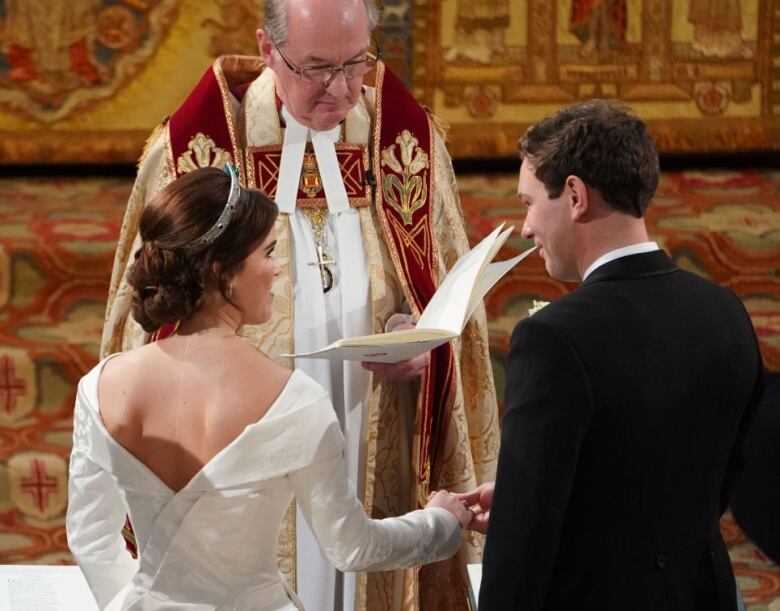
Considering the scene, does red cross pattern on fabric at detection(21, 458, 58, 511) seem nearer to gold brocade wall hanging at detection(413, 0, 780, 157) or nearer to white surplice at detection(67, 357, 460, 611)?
white surplice at detection(67, 357, 460, 611)

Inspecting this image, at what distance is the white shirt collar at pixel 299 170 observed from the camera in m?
3.38

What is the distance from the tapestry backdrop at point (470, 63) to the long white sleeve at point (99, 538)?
4071 millimetres

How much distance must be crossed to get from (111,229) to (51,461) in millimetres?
1266

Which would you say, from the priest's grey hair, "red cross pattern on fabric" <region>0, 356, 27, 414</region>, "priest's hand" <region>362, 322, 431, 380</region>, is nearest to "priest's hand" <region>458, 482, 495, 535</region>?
"priest's hand" <region>362, 322, 431, 380</region>

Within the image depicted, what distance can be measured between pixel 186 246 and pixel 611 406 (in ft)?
2.59

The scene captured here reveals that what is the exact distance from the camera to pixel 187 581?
7.91 ft

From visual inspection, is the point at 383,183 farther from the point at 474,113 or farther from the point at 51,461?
the point at 474,113

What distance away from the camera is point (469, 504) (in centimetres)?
285

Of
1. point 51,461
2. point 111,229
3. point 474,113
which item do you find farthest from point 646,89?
point 51,461

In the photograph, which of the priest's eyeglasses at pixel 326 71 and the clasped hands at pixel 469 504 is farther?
the priest's eyeglasses at pixel 326 71

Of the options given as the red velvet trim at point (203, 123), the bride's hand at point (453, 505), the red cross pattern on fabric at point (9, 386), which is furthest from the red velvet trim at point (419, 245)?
the red cross pattern on fabric at point (9, 386)

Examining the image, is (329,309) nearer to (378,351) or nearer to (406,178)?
(406,178)

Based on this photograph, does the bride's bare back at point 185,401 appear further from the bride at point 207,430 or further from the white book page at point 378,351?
the white book page at point 378,351

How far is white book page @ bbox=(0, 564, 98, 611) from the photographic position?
9.48ft
